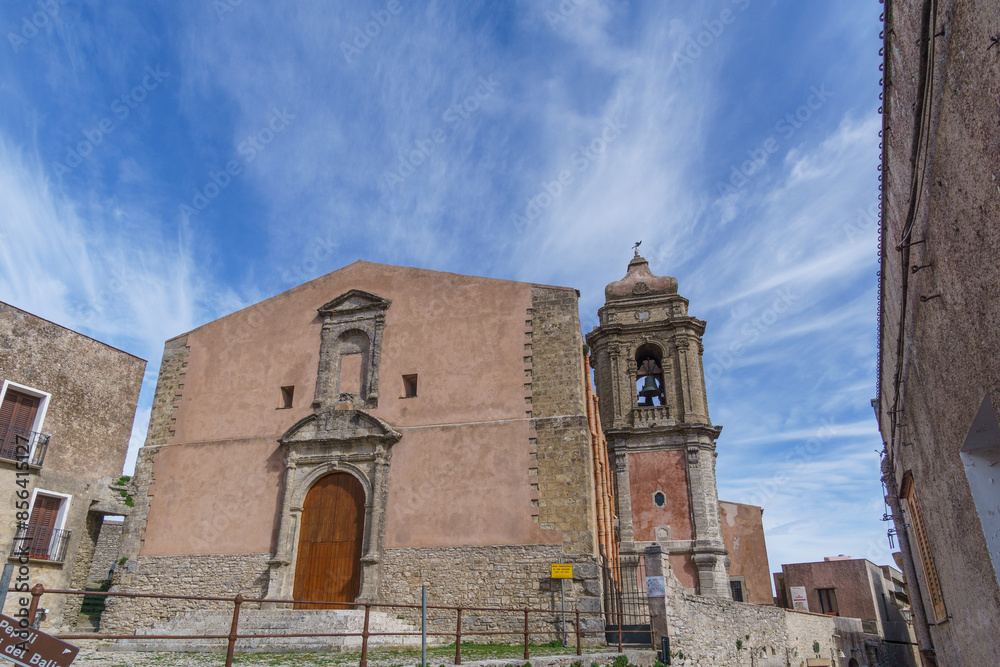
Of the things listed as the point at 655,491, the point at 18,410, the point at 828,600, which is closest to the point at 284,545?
the point at 18,410

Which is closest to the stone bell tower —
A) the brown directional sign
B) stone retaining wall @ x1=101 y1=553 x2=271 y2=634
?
stone retaining wall @ x1=101 y1=553 x2=271 y2=634

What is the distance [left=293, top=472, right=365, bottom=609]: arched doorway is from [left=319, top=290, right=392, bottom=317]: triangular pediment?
386cm

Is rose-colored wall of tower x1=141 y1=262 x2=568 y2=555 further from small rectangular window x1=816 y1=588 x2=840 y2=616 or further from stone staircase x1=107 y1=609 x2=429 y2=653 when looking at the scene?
small rectangular window x1=816 y1=588 x2=840 y2=616

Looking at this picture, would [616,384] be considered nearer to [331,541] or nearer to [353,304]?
[353,304]

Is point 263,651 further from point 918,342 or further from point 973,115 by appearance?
point 973,115

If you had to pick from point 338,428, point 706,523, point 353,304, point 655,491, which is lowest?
point 706,523

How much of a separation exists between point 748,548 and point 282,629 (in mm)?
18635

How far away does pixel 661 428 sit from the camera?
74.6ft

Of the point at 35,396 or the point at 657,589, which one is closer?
the point at 657,589

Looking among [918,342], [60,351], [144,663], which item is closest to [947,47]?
[918,342]

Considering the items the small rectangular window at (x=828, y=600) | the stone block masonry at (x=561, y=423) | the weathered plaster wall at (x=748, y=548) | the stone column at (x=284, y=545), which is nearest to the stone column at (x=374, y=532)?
the stone column at (x=284, y=545)

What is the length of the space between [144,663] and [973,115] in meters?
10.5

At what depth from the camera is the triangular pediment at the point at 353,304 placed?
15.9m

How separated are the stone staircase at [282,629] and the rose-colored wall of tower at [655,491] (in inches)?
454
